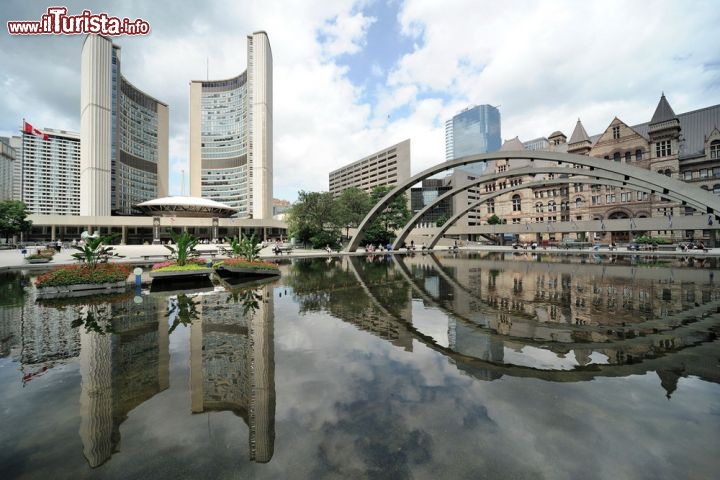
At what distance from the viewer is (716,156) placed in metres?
48.8

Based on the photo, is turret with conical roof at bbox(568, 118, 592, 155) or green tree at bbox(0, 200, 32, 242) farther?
turret with conical roof at bbox(568, 118, 592, 155)

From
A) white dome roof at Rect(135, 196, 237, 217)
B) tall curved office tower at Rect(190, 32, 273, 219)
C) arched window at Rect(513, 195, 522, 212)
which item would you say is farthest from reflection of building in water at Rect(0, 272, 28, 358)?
tall curved office tower at Rect(190, 32, 273, 219)

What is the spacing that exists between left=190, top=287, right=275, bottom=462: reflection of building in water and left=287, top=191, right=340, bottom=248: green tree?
38.5 meters

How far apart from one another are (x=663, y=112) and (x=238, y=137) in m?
119

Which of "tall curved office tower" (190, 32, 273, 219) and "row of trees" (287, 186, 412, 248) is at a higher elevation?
"tall curved office tower" (190, 32, 273, 219)

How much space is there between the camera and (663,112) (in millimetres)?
52125

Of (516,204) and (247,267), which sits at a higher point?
(516,204)

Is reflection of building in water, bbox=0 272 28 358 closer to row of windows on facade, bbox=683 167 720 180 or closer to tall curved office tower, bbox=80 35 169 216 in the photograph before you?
row of windows on facade, bbox=683 167 720 180

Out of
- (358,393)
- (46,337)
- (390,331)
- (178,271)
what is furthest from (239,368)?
(178,271)

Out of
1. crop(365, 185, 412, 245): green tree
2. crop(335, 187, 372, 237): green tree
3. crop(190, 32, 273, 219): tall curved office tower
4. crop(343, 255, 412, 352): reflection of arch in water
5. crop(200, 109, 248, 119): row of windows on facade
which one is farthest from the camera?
crop(200, 109, 248, 119): row of windows on facade

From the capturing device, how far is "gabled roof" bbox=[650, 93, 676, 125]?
169 feet

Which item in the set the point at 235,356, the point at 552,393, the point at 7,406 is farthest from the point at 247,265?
the point at 552,393

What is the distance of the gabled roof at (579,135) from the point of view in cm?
6347

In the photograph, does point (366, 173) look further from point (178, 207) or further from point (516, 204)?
point (178, 207)
